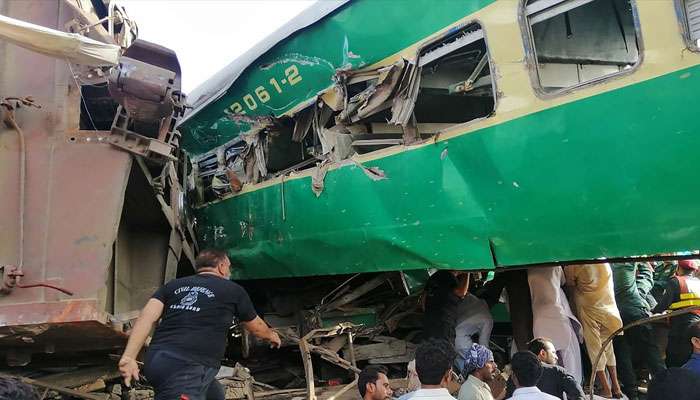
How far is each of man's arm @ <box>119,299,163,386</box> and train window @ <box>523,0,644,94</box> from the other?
8.64 ft

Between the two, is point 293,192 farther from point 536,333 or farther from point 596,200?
point 596,200

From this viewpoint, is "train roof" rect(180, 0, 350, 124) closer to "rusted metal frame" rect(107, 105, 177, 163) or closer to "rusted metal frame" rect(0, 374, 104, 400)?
"rusted metal frame" rect(107, 105, 177, 163)

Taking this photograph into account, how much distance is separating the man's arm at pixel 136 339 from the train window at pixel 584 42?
2.63 metres

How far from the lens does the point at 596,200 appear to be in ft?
11.1

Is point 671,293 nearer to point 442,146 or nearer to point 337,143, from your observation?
point 442,146

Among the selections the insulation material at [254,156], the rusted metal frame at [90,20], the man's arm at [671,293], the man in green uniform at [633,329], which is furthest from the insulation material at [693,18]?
the insulation material at [254,156]

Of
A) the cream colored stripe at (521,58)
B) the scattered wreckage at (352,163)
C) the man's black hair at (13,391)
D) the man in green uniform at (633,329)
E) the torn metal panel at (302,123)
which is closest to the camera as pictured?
the man's black hair at (13,391)

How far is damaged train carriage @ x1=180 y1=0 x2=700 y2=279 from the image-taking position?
3131 mm

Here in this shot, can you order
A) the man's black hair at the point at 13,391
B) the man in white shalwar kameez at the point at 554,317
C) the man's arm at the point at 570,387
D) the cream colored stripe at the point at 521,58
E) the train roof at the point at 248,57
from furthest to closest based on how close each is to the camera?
the man in white shalwar kameez at the point at 554,317, the train roof at the point at 248,57, the man's arm at the point at 570,387, the cream colored stripe at the point at 521,58, the man's black hair at the point at 13,391

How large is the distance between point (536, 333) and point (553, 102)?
2.53m

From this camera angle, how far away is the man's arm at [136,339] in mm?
2971

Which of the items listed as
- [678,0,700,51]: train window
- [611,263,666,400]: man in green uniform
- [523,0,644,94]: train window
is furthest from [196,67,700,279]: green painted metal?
[611,263,666,400]: man in green uniform

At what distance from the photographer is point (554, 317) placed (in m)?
5.27

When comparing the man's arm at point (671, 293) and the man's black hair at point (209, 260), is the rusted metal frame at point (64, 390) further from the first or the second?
the man's arm at point (671, 293)
